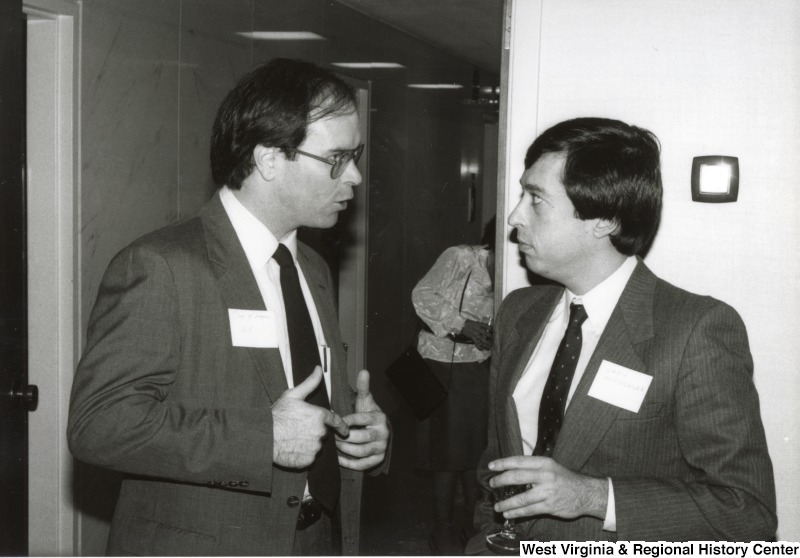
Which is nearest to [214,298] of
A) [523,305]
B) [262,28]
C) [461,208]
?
[523,305]

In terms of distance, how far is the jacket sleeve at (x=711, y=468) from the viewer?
5.27ft

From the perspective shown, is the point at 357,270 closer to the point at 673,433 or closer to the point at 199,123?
the point at 199,123

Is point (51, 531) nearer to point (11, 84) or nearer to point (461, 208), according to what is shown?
point (11, 84)

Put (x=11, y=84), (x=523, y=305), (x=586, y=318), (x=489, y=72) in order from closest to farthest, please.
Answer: (x=586, y=318)
(x=523, y=305)
(x=11, y=84)
(x=489, y=72)

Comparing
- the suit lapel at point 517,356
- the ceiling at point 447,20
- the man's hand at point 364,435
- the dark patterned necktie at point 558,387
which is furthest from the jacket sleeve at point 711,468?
the ceiling at point 447,20

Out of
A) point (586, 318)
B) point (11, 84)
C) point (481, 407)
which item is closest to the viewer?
point (586, 318)

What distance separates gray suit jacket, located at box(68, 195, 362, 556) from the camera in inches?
62.0

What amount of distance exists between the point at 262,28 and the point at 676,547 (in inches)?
161

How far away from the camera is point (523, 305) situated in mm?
2201

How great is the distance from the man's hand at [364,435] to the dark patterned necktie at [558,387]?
1.31ft

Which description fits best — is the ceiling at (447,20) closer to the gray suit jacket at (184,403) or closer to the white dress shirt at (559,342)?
the white dress shirt at (559,342)

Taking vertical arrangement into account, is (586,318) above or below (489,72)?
below

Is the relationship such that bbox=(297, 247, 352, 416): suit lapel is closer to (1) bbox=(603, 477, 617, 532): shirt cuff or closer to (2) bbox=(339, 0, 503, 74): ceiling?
(1) bbox=(603, 477, 617, 532): shirt cuff

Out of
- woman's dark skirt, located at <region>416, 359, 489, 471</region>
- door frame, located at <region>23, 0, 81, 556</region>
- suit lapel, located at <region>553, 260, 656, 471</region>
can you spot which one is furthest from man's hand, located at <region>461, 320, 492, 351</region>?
suit lapel, located at <region>553, 260, 656, 471</region>
